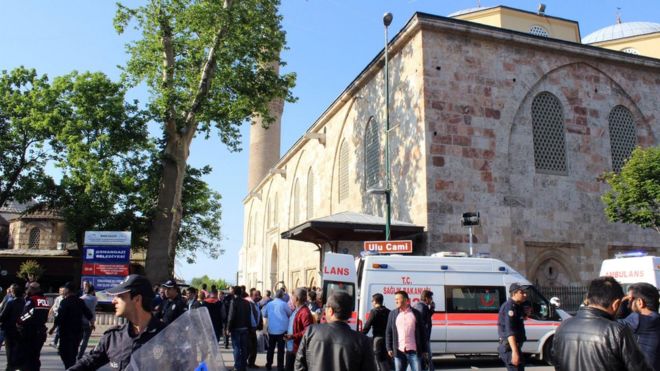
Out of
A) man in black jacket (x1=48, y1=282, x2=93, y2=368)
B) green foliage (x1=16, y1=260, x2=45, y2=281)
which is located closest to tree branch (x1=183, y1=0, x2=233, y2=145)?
man in black jacket (x1=48, y1=282, x2=93, y2=368)

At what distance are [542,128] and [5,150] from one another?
79.7 ft

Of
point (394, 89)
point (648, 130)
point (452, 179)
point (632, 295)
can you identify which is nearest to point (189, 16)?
point (394, 89)

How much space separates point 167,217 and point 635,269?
13.0m

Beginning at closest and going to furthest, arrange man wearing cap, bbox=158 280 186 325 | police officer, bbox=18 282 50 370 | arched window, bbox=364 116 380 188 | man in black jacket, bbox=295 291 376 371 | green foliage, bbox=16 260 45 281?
man in black jacket, bbox=295 291 376 371
police officer, bbox=18 282 50 370
man wearing cap, bbox=158 280 186 325
arched window, bbox=364 116 380 188
green foliage, bbox=16 260 45 281

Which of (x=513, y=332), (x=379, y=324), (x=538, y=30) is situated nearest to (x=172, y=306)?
(x=379, y=324)

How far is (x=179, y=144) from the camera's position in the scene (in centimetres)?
1836

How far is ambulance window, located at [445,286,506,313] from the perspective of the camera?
37.7 ft

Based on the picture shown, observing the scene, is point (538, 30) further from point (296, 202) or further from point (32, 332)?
point (32, 332)

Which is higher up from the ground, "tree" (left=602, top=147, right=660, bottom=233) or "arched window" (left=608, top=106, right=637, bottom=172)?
"arched window" (left=608, top=106, right=637, bottom=172)

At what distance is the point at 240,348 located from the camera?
10352mm

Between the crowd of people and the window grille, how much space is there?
1137cm

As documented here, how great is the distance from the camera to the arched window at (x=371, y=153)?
73.9 feet

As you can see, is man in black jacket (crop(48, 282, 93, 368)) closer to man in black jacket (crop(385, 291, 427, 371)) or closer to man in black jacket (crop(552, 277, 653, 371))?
man in black jacket (crop(385, 291, 427, 371))

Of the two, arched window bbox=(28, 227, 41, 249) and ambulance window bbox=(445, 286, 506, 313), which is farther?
arched window bbox=(28, 227, 41, 249)
